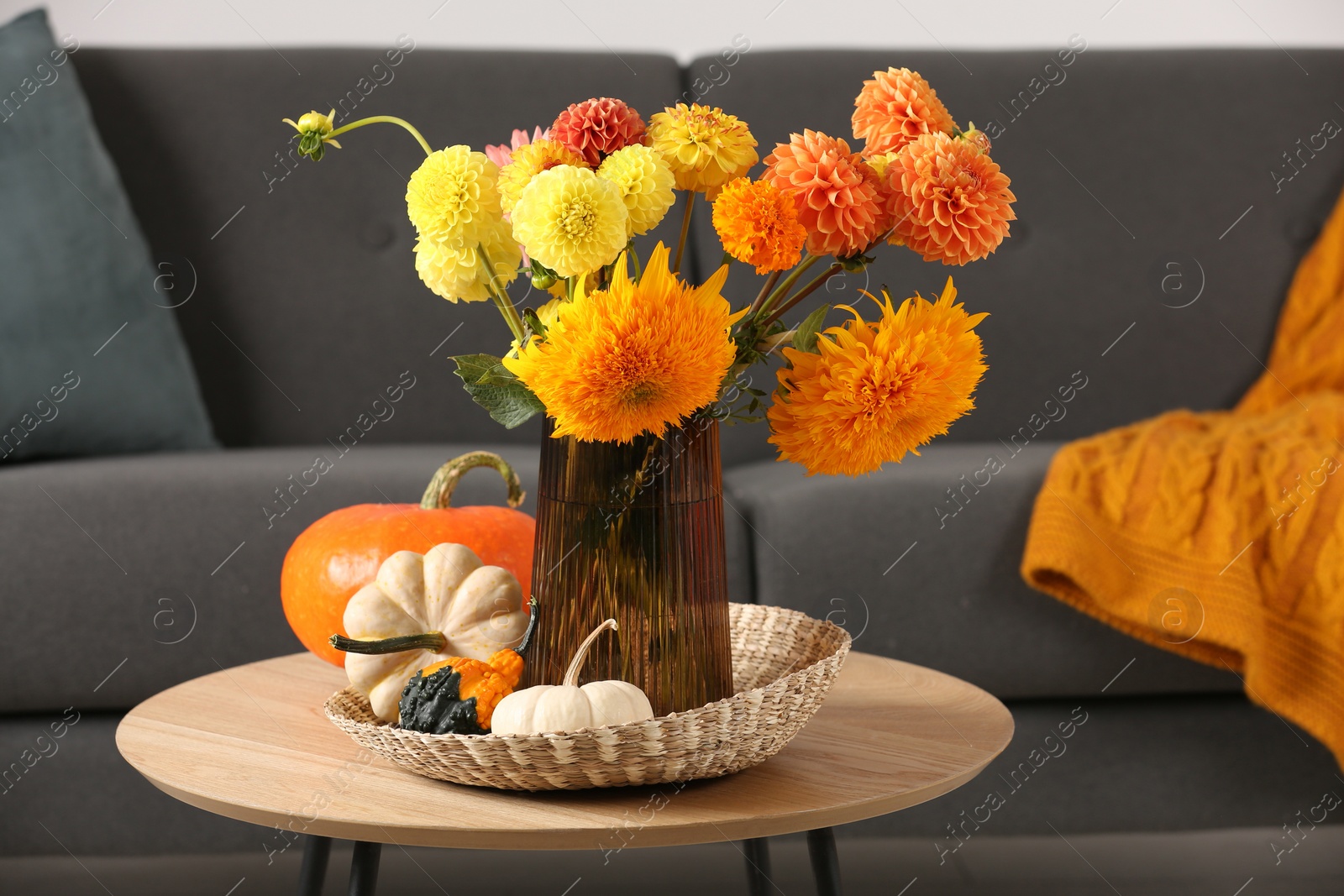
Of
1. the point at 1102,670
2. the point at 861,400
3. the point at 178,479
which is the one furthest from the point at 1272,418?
the point at 178,479

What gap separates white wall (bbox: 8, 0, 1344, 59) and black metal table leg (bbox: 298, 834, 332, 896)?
1.53 metres

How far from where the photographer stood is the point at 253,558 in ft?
4.38

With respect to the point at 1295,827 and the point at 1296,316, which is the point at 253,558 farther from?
the point at 1296,316

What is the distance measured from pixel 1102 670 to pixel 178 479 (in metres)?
1.08

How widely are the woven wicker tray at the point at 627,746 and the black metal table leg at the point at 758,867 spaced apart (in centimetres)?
32

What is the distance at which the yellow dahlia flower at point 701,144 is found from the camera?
68cm

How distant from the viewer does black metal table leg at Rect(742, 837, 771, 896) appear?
0.98m

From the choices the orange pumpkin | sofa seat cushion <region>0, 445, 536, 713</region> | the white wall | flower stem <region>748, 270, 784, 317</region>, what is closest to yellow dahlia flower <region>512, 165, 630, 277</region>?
flower stem <region>748, 270, 784, 317</region>

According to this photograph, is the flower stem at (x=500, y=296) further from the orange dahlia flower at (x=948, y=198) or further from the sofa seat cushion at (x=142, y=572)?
the sofa seat cushion at (x=142, y=572)

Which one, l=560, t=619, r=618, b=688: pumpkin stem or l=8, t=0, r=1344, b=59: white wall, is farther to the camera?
l=8, t=0, r=1344, b=59: white wall

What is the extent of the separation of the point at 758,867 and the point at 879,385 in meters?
0.51

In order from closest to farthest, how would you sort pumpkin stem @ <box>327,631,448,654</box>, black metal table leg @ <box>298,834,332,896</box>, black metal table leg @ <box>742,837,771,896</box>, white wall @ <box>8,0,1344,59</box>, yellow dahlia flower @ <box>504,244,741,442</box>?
yellow dahlia flower @ <box>504,244,741,442</box>, pumpkin stem @ <box>327,631,448,654</box>, black metal table leg @ <box>298,834,332,896</box>, black metal table leg @ <box>742,837,771,896</box>, white wall @ <box>8,0,1344,59</box>

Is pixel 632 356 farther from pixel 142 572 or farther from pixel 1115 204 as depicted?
pixel 1115 204

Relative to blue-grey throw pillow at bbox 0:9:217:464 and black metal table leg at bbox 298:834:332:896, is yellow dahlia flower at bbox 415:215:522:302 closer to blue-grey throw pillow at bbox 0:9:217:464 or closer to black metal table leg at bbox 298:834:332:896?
black metal table leg at bbox 298:834:332:896
